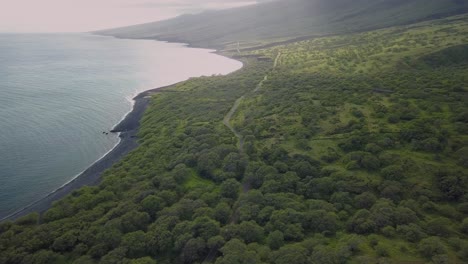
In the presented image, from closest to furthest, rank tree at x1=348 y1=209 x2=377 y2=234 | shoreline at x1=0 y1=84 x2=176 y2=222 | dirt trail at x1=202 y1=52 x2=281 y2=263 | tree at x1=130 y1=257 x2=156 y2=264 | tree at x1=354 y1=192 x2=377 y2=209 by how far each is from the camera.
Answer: tree at x1=130 y1=257 x2=156 y2=264 < dirt trail at x1=202 y1=52 x2=281 y2=263 < tree at x1=348 y1=209 x2=377 y2=234 < tree at x1=354 y1=192 x2=377 y2=209 < shoreline at x1=0 y1=84 x2=176 y2=222

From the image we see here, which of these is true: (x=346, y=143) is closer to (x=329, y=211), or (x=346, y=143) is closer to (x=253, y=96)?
(x=329, y=211)

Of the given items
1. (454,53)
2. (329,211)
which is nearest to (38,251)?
(329,211)

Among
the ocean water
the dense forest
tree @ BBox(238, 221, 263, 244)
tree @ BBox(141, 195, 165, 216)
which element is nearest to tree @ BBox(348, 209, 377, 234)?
the dense forest

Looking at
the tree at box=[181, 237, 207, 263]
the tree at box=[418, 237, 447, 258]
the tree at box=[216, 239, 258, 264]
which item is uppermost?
the tree at box=[418, 237, 447, 258]

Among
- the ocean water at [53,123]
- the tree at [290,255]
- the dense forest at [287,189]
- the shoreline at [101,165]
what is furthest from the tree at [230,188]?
the ocean water at [53,123]

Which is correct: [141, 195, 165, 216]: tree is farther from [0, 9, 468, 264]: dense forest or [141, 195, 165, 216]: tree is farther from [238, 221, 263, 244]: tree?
[238, 221, 263, 244]: tree

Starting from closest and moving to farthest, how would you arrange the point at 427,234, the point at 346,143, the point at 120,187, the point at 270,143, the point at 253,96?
1. the point at 427,234
2. the point at 120,187
3. the point at 346,143
4. the point at 270,143
5. the point at 253,96

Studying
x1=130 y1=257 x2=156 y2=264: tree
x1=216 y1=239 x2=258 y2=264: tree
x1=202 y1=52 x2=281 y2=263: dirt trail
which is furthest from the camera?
x1=202 y1=52 x2=281 y2=263: dirt trail
